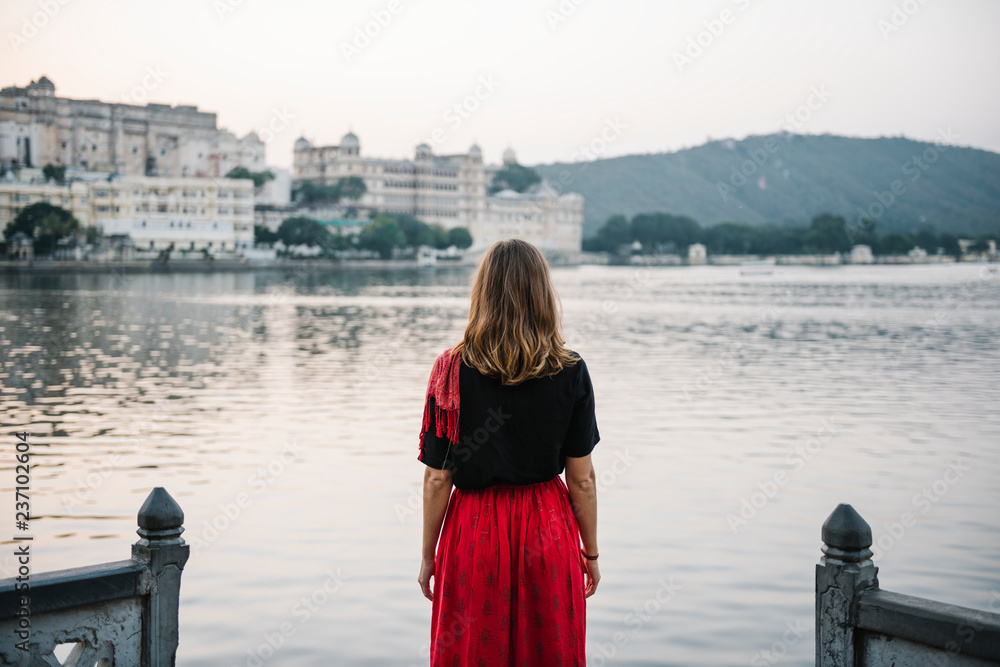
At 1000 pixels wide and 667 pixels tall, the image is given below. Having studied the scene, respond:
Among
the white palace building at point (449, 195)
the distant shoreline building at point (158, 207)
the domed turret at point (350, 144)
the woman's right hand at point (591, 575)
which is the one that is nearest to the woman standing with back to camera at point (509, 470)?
the woman's right hand at point (591, 575)

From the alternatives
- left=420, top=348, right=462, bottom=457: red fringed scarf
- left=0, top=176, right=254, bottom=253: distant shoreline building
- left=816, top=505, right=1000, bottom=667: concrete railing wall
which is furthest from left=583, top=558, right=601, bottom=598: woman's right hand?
left=0, top=176, right=254, bottom=253: distant shoreline building

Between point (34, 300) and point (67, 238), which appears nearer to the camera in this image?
point (34, 300)

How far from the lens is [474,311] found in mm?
2893

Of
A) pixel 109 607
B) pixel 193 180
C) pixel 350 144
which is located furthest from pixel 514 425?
pixel 350 144

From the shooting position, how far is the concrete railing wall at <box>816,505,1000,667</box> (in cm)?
291

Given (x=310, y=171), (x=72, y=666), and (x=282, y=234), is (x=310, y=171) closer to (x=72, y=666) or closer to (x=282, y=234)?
(x=282, y=234)

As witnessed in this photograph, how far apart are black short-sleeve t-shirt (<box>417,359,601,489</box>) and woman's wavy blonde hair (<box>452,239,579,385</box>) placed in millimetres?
45

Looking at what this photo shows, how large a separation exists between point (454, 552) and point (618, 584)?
3.16 m

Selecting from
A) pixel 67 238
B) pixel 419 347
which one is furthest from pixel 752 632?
pixel 67 238

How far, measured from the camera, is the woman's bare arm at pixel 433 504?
117 inches

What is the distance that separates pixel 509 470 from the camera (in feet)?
9.48

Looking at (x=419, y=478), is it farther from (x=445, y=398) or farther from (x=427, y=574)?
(x=445, y=398)

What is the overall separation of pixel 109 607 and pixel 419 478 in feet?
17.3

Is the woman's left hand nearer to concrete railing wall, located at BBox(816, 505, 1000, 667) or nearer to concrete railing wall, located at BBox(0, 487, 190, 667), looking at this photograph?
concrete railing wall, located at BBox(0, 487, 190, 667)
